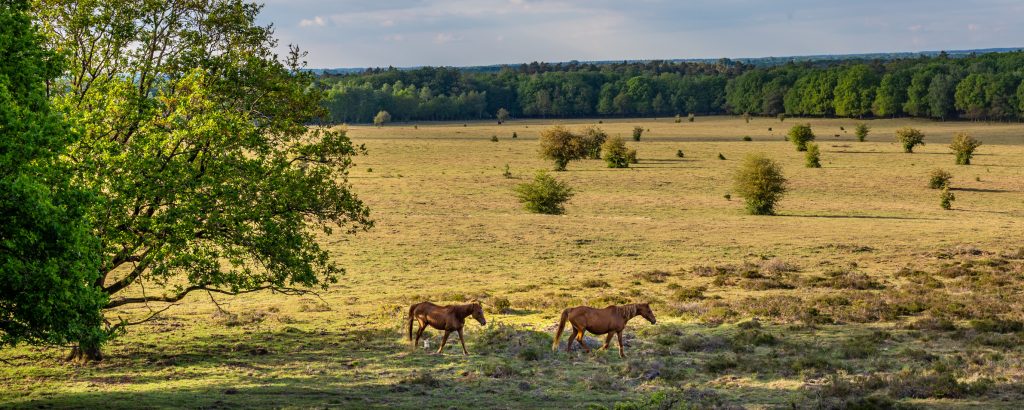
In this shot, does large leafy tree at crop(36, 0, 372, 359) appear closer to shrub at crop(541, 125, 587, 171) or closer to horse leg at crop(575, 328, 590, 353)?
horse leg at crop(575, 328, 590, 353)

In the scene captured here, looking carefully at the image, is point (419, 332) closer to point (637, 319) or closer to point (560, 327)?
point (560, 327)

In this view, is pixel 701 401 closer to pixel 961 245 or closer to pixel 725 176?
pixel 961 245

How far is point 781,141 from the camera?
140m

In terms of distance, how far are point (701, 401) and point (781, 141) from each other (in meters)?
126

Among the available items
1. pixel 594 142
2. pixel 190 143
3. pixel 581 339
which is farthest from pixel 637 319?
pixel 594 142

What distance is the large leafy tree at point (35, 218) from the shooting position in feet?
51.1

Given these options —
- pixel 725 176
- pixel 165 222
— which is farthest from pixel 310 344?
pixel 725 176

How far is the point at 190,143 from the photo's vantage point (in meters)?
23.1

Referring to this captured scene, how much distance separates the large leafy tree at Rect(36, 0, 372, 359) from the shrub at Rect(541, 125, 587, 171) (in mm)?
68834

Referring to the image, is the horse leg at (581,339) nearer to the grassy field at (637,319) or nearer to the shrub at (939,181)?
the grassy field at (637,319)

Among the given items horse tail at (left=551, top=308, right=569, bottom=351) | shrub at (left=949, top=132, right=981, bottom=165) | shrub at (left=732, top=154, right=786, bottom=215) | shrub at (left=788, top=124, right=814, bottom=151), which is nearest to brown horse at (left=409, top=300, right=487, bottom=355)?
horse tail at (left=551, top=308, right=569, bottom=351)

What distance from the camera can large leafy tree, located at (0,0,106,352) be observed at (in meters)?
15.6

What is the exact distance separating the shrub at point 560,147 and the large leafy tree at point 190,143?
2710 inches

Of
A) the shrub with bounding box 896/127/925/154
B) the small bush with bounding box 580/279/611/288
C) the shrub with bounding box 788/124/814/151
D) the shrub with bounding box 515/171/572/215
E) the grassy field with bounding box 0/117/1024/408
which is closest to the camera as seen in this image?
the grassy field with bounding box 0/117/1024/408
